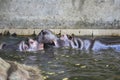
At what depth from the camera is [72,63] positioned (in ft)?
32.8

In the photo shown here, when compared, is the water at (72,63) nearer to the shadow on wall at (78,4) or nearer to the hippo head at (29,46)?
the hippo head at (29,46)

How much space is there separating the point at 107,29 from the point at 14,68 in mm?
12560

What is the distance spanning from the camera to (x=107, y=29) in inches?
679

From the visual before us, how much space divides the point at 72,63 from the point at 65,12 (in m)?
7.81

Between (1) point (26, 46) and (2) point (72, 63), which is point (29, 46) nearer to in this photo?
(1) point (26, 46)

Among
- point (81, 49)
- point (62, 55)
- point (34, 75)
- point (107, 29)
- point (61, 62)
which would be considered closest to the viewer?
point (34, 75)

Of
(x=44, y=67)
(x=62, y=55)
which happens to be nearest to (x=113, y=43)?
Answer: (x=62, y=55)

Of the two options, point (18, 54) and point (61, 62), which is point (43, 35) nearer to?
point (18, 54)

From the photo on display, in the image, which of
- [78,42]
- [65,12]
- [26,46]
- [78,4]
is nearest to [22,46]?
[26,46]

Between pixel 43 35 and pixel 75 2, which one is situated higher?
pixel 75 2

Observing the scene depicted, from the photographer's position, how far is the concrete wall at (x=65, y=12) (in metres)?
17.4

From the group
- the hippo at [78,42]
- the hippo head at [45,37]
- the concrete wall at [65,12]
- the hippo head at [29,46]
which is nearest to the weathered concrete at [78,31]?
the concrete wall at [65,12]

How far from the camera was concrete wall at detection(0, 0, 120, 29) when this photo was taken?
17375 millimetres

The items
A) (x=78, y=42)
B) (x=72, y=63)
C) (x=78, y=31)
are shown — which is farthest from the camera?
(x=78, y=31)
